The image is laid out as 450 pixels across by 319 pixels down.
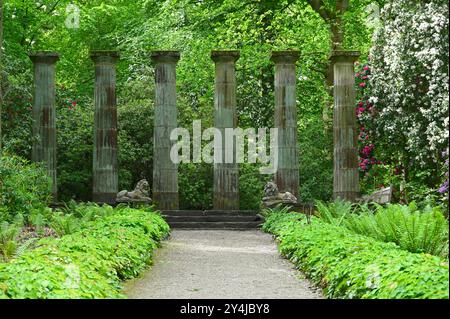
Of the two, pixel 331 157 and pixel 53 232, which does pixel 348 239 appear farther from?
pixel 331 157

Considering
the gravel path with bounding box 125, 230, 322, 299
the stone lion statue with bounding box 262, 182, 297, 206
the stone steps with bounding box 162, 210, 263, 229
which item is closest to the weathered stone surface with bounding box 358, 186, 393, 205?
the stone lion statue with bounding box 262, 182, 297, 206

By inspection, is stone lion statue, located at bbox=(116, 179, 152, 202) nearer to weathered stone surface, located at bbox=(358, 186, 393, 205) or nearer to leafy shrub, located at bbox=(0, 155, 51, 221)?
leafy shrub, located at bbox=(0, 155, 51, 221)

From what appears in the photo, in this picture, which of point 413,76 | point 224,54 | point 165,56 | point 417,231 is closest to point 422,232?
point 417,231

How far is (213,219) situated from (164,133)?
4701 millimetres

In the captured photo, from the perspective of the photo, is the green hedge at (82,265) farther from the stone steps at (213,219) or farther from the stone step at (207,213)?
the stone step at (207,213)

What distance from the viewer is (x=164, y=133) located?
3566 centimetres

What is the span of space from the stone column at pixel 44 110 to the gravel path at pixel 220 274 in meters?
12.3

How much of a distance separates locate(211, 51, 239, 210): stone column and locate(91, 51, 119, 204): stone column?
14.9 ft

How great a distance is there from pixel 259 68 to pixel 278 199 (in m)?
12.2

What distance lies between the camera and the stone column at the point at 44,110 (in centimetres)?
3578

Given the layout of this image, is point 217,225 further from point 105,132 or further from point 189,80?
point 189,80

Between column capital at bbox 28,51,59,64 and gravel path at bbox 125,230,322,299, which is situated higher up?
column capital at bbox 28,51,59,64

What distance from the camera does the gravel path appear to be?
47.8 ft

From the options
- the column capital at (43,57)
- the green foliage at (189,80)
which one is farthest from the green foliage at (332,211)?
the column capital at (43,57)
